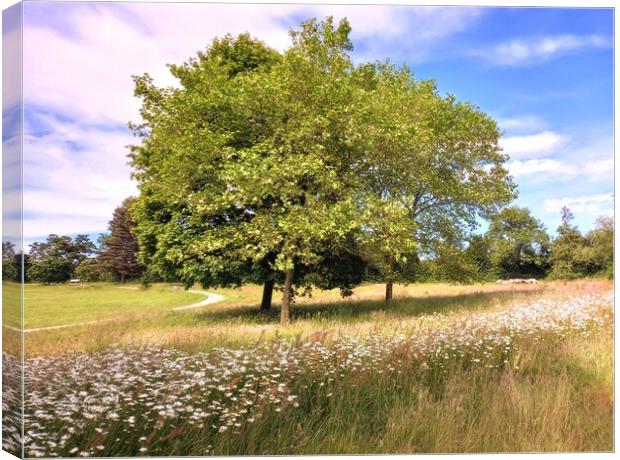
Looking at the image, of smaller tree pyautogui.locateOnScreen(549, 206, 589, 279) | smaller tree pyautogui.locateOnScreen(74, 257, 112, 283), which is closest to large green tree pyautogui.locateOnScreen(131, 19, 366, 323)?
smaller tree pyautogui.locateOnScreen(74, 257, 112, 283)

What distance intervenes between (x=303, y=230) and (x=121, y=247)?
9.72 feet

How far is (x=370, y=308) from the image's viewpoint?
8.27 meters

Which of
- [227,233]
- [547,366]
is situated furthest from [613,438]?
[227,233]

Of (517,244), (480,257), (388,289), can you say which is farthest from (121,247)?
(517,244)

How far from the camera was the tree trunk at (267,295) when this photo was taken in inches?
311

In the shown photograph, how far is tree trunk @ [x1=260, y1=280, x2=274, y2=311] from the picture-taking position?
7.89 meters

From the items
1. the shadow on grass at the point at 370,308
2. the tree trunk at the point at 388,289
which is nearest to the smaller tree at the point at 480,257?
the shadow on grass at the point at 370,308

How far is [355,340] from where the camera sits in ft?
22.4

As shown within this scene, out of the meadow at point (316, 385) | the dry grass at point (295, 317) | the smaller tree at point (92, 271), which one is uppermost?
the smaller tree at point (92, 271)

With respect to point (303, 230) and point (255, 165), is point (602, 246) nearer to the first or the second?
point (303, 230)

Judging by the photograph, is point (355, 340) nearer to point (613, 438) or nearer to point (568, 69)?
point (613, 438)

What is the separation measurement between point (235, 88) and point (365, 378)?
5.72m

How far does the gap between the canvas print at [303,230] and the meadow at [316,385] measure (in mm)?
33

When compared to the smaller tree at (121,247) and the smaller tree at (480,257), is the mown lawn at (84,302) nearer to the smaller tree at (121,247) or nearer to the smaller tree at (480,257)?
the smaller tree at (121,247)
